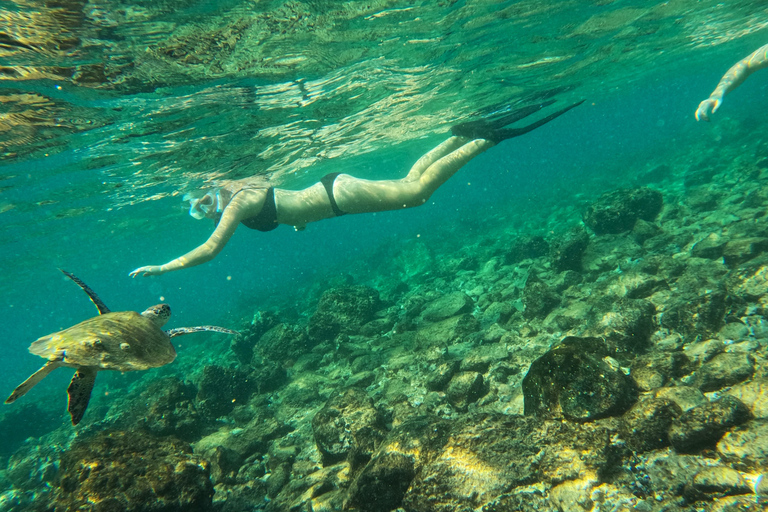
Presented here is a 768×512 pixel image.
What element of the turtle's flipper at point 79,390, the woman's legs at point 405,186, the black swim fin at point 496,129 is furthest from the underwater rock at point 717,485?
the black swim fin at point 496,129

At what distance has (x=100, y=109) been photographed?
348 inches

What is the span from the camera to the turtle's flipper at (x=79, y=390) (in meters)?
2.95

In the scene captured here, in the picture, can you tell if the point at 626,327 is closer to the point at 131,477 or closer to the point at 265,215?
the point at 131,477

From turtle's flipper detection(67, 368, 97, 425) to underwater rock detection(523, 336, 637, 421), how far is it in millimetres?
4403

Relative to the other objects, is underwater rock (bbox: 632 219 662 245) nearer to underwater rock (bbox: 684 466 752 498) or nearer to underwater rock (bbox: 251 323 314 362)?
underwater rock (bbox: 684 466 752 498)

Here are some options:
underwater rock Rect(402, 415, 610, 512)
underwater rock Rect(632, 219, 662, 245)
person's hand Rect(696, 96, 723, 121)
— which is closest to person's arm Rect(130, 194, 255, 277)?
underwater rock Rect(402, 415, 610, 512)

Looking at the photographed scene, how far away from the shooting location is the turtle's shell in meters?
2.83

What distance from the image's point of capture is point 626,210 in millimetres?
11242

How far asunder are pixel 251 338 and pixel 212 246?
8.38 m

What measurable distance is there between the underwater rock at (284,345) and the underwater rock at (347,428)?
19.4ft

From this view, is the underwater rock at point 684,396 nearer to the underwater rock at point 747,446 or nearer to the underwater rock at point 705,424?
the underwater rock at point 705,424

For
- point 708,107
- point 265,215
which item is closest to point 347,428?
point 265,215

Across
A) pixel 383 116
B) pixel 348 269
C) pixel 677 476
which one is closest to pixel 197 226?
pixel 348 269

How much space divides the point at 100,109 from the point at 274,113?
5.13m
